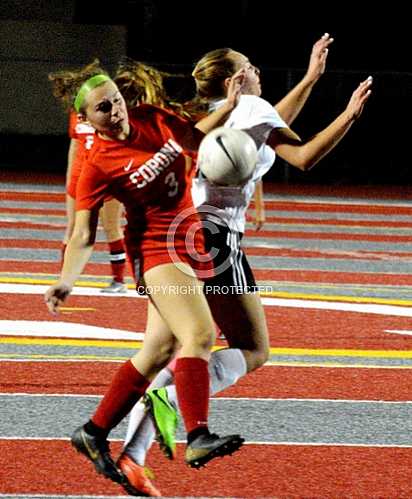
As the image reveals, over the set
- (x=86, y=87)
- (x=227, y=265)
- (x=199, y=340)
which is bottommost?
(x=199, y=340)

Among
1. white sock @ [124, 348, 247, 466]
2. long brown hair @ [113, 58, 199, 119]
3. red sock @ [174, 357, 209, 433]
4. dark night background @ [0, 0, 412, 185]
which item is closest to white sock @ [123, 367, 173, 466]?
white sock @ [124, 348, 247, 466]

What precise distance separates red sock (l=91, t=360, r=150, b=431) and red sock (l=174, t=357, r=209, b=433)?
A: 22 centimetres

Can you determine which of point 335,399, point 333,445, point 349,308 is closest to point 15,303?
point 349,308

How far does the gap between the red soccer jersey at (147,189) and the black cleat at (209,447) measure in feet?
2.35

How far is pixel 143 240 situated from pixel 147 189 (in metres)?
0.21

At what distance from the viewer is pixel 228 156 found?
19.4 ft

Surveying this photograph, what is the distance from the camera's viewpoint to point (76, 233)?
6023 millimetres

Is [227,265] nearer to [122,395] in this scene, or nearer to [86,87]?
[122,395]

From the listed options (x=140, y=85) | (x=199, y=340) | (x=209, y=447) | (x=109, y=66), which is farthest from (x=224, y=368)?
(x=109, y=66)

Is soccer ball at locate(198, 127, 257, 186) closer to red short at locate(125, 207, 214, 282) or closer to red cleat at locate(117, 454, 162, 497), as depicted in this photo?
red short at locate(125, 207, 214, 282)

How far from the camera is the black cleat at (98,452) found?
5945 mm

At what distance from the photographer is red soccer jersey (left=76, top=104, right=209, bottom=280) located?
598cm

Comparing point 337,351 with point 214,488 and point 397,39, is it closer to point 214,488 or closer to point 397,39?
point 214,488

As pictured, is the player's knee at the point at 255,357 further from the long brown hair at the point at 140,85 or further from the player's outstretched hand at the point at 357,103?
the long brown hair at the point at 140,85
